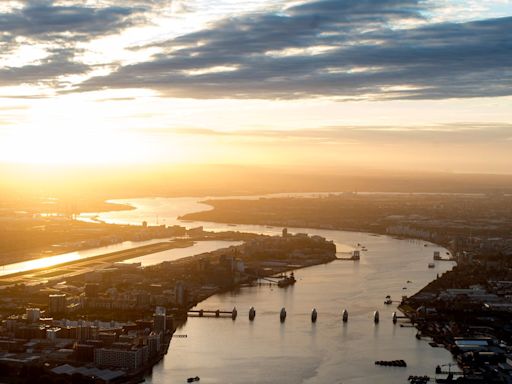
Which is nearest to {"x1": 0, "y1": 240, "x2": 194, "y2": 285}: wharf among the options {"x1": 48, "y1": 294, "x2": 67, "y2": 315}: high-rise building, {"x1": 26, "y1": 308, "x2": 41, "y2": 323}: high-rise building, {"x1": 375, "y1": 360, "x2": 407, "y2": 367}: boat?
{"x1": 48, "y1": 294, "x2": 67, "y2": 315}: high-rise building

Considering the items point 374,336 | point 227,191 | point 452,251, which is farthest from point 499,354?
point 227,191

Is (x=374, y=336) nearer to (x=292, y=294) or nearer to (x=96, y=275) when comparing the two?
(x=292, y=294)

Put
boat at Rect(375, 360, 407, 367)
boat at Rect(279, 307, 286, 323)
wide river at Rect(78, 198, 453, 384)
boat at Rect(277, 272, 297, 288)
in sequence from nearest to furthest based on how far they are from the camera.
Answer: wide river at Rect(78, 198, 453, 384)
boat at Rect(375, 360, 407, 367)
boat at Rect(279, 307, 286, 323)
boat at Rect(277, 272, 297, 288)

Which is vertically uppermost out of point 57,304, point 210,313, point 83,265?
point 83,265

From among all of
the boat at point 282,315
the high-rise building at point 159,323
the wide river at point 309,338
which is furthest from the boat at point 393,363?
the high-rise building at point 159,323

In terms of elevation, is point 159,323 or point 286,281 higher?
point 286,281

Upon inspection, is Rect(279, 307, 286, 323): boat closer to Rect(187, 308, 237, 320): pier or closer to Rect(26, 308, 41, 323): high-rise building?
Rect(187, 308, 237, 320): pier

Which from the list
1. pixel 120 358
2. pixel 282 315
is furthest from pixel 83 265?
pixel 120 358

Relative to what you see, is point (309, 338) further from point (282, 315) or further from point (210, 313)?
point (210, 313)
